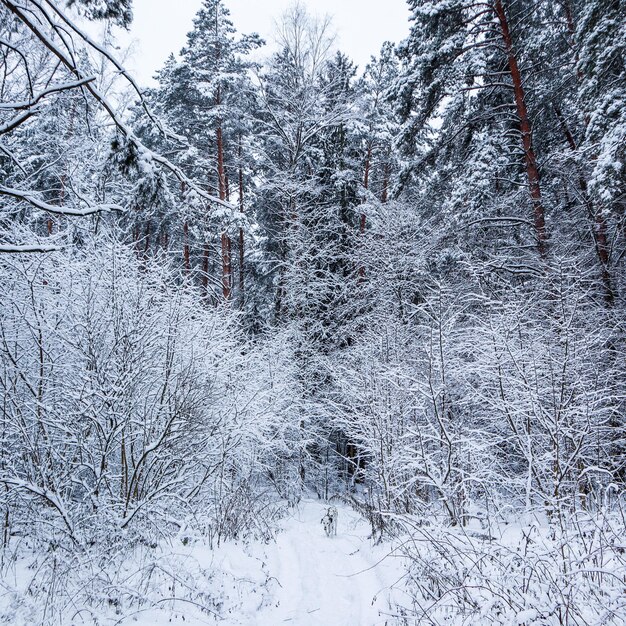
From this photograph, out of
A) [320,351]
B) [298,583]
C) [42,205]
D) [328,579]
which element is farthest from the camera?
[320,351]

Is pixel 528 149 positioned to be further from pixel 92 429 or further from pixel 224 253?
pixel 92 429

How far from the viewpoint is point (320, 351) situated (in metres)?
14.6

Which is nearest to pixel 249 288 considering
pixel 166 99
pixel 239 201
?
pixel 239 201

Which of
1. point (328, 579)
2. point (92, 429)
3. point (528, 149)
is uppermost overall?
point (528, 149)

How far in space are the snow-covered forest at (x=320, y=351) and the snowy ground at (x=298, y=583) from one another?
5 cm

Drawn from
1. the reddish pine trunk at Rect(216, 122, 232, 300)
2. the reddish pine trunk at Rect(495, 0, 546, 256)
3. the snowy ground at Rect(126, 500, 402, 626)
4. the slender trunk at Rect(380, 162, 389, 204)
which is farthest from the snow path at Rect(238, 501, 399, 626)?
the slender trunk at Rect(380, 162, 389, 204)

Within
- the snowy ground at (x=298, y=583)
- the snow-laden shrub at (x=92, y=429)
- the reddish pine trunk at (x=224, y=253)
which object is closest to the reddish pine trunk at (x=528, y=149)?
the snowy ground at (x=298, y=583)

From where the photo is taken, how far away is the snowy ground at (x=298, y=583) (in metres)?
3.94

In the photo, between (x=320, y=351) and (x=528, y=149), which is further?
(x=320, y=351)

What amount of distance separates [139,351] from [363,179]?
14.5 meters

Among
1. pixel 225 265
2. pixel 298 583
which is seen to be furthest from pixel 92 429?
pixel 225 265

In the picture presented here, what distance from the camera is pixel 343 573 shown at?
5.40 m

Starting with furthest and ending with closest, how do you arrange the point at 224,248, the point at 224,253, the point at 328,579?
the point at 224,248 → the point at 224,253 → the point at 328,579

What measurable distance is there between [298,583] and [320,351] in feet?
32.2
